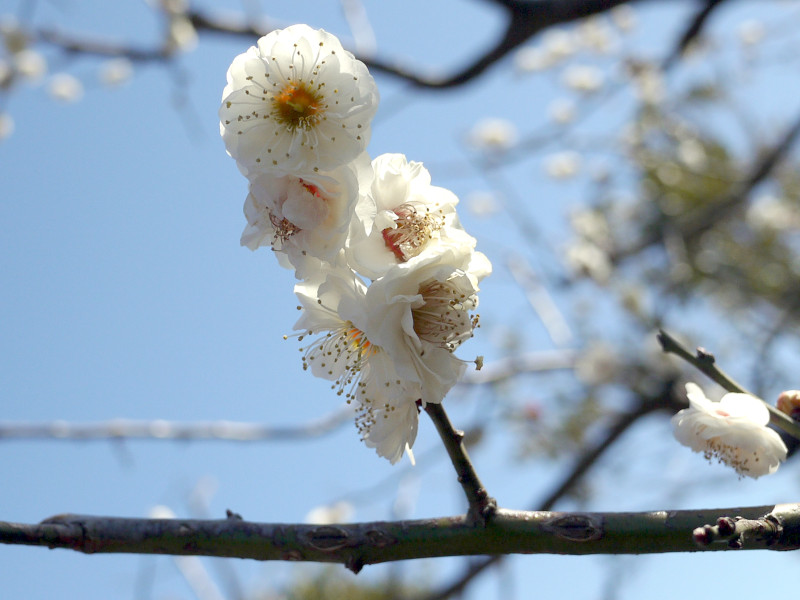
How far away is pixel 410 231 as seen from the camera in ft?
1.93

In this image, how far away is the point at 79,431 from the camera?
5.53 ft

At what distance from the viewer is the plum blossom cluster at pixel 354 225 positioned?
55 centimetres

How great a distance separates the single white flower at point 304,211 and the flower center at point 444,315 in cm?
8

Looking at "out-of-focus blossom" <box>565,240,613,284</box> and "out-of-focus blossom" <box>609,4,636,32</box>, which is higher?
"out-of-focus blossom" <box>609,4,636,32</box>

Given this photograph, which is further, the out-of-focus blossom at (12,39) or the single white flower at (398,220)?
the out-of-focus blossom at (12,39)

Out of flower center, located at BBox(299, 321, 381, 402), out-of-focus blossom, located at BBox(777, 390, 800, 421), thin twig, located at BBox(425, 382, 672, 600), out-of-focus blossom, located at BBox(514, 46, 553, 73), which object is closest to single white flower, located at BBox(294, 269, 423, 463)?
flower center, located at BBox(299, 321, 381, 402)

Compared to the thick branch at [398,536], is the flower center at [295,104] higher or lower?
higher

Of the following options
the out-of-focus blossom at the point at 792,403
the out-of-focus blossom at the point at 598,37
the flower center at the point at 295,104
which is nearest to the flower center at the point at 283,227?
the flower center at the point at 295,104

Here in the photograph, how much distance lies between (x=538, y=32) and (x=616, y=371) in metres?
1.52

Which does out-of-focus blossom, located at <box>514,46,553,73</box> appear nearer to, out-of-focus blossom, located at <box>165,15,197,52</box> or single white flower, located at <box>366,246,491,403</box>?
out-of-focus blossom, located at <box>165,15,197,52</box>

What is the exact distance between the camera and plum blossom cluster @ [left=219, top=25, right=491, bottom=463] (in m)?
0.55

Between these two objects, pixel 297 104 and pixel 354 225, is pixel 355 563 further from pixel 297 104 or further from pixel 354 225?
pixel 297 104

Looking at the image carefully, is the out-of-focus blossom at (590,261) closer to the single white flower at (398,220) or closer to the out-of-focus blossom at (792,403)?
the out-of-focus blossom at (792,403)

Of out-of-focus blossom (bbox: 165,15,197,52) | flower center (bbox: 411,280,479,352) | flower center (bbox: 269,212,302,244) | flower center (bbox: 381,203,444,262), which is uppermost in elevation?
flower center (bbox: 269,212,302,244)
